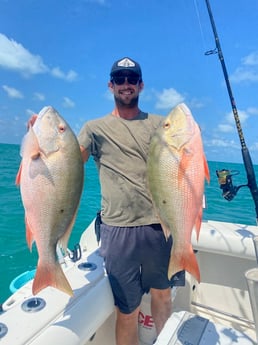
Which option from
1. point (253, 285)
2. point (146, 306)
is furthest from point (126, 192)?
point (146, 306)

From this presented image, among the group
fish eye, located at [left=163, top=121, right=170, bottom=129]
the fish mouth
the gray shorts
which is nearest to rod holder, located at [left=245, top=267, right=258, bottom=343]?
the gray shorts

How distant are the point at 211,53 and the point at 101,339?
11.4 ft

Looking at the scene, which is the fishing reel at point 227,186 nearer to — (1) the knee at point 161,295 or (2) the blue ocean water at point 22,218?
(2) the blue ocean water at point 22,218

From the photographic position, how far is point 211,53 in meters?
3.84

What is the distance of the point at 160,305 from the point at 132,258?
62 cm

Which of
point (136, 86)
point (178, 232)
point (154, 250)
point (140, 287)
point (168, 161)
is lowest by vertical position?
point (140, 287)

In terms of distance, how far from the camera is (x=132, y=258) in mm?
2357

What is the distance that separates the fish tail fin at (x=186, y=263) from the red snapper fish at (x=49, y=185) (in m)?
0.63

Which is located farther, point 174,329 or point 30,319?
point 174,329

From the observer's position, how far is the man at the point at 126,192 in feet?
7.61

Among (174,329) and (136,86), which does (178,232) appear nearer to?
(174,329)

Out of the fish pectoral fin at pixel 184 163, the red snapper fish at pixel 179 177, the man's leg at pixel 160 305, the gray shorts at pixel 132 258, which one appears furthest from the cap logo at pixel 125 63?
the man's leg at pixel 160 305

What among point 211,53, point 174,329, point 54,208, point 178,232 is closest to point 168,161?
point 178,232

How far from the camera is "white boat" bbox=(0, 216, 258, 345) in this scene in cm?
183
